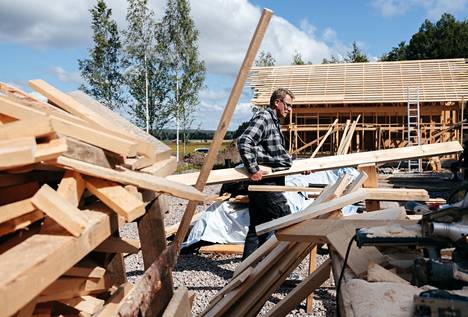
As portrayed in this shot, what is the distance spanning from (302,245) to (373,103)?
20.3 metres

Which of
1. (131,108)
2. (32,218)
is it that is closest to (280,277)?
(32,218)

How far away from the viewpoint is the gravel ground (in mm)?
5324

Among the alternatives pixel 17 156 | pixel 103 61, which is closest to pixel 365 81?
pixel 103 61

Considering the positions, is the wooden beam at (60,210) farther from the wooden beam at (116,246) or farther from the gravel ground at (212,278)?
the gravel ground at (212,278)

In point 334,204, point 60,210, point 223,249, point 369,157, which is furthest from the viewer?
point 223,249

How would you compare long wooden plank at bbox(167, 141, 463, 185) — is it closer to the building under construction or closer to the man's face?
the man's face

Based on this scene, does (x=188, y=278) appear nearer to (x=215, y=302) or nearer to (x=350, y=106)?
(x=215, y=302)

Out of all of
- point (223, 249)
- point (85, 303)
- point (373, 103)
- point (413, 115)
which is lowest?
point (223, 249)

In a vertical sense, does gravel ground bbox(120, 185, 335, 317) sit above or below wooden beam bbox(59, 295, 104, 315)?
below

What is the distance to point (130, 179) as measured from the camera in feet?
6.23

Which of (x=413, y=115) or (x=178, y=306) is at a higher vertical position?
(x=413, y=115)

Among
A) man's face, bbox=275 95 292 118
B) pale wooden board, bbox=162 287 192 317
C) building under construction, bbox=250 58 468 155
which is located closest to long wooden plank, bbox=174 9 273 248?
pale wooden board, bbox=162 287 192 317

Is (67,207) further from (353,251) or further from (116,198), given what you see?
(353,251)

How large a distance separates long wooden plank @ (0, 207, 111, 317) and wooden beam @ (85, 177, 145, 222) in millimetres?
128
